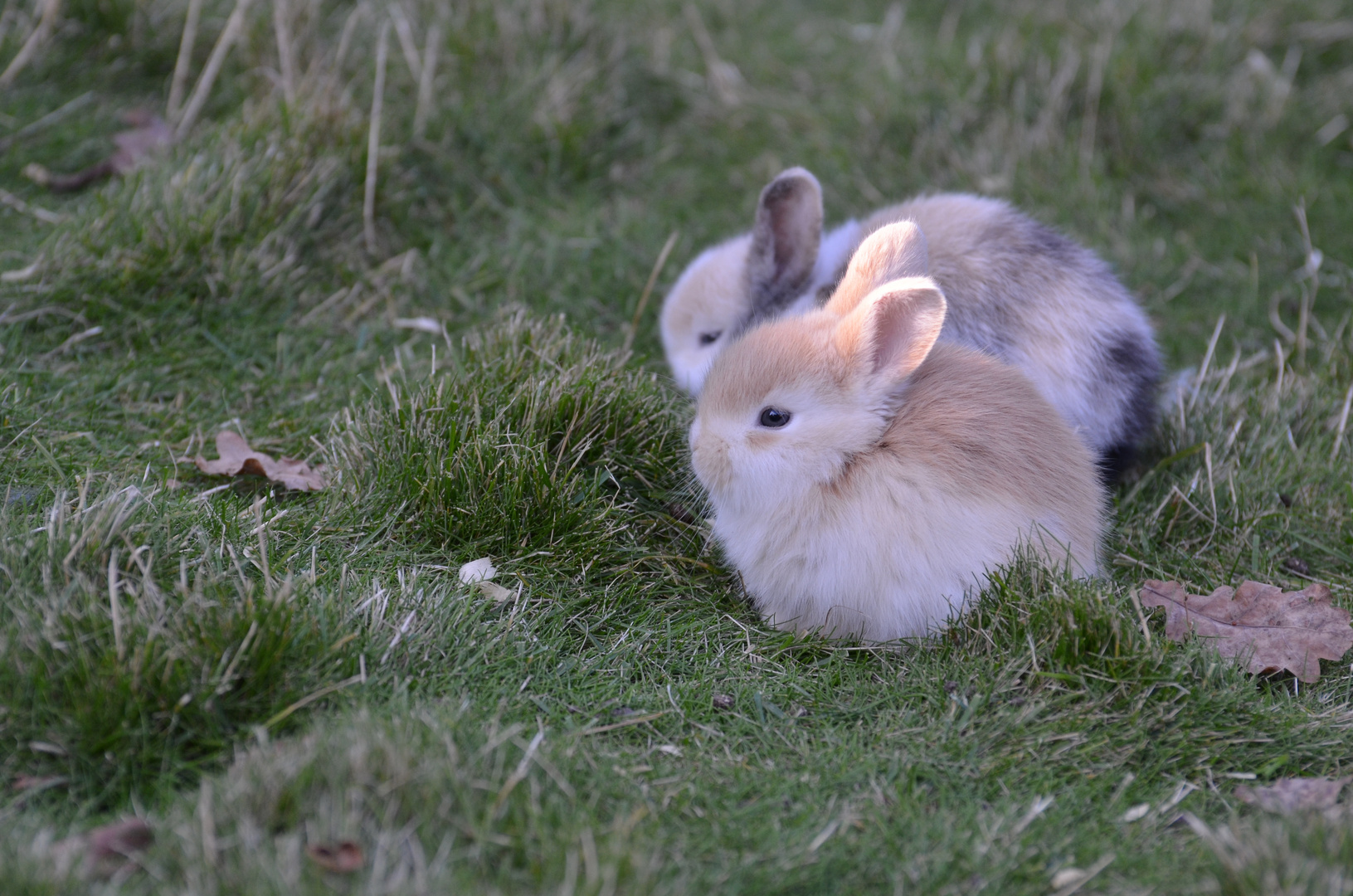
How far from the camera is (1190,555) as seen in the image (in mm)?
Result: 3627

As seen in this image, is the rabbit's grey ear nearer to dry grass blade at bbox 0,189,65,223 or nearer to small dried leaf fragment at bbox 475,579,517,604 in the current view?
small dried leaf fragment at bbox 475,579,517,604

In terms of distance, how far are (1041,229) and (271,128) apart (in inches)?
121

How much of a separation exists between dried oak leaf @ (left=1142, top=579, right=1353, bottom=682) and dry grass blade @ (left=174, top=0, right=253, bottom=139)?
4315 mm

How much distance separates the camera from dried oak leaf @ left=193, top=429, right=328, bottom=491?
3.49m

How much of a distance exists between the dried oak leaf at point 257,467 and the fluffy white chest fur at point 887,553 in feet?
Result: 4.59

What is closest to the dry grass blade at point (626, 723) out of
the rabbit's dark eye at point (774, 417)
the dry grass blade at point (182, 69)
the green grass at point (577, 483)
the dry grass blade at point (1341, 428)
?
the green grass at point (577, 483)

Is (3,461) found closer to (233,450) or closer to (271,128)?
(233,450)

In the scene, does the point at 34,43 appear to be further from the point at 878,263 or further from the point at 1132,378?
the point at 1132,378

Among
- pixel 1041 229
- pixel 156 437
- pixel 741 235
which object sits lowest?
pixel 156 437

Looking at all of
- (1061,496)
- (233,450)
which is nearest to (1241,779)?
(1061,496)

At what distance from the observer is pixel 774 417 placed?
331 centimetres

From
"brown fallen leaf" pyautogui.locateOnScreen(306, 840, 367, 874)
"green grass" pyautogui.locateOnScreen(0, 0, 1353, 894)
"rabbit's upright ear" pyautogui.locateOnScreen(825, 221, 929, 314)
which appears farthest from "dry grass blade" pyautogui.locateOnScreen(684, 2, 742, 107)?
"brown fallen leaf" pyautogui.locateOnScreen(306, 840, 367, 874)

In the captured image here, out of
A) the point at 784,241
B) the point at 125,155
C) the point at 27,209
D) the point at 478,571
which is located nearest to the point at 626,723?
the point at 478,571

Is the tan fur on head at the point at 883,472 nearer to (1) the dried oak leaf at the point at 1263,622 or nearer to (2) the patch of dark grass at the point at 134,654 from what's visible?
(1) the dried oak leaf at the point at 1263,622
